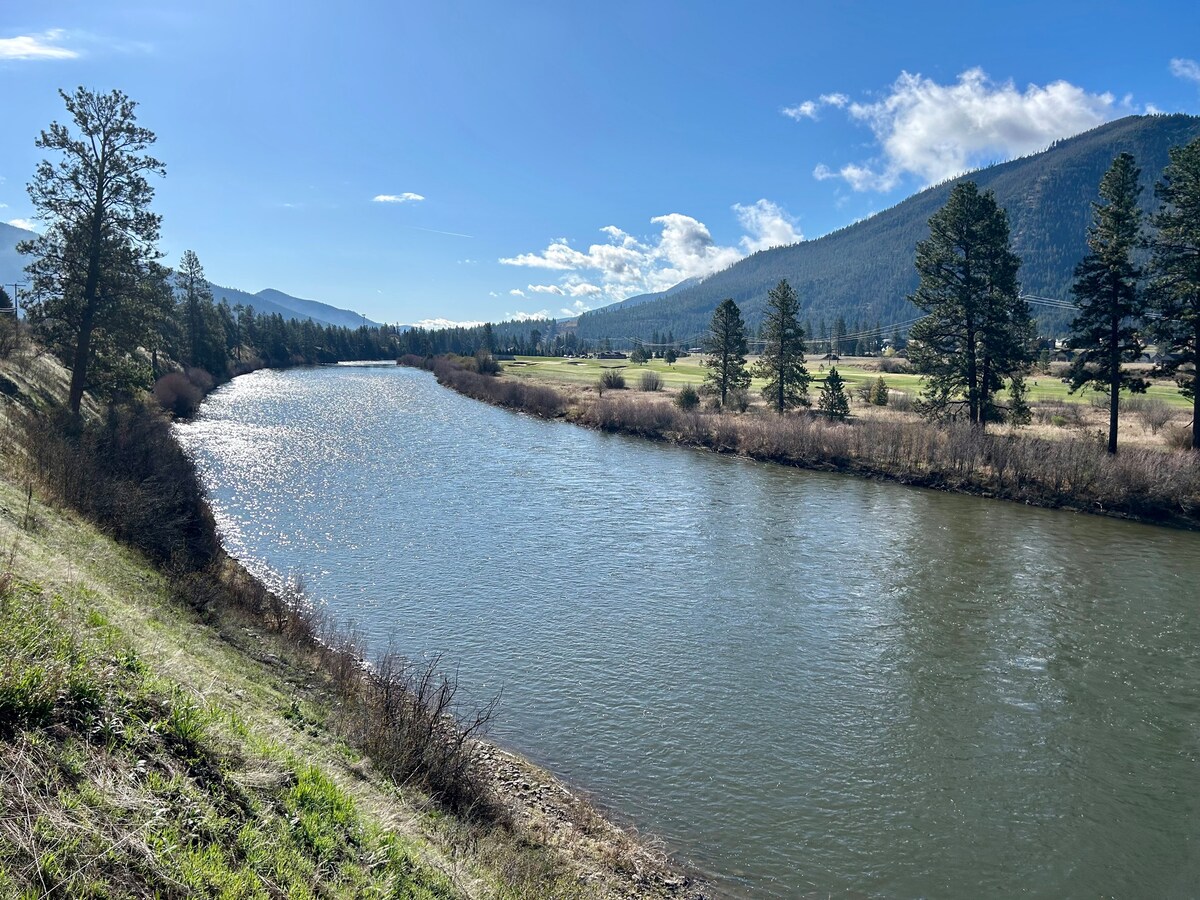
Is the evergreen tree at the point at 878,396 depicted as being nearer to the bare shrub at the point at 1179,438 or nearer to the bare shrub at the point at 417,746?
the bare shrub at the point at 1179,438

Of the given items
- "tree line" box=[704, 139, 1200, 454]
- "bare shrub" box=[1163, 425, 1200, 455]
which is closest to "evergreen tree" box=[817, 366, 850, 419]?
"tree line" box=[704, 139, 1200, 454]

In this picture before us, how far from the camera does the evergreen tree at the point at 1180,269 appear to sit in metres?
34.2

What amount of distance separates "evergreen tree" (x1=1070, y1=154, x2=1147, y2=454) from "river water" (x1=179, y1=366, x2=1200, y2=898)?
30.4ft

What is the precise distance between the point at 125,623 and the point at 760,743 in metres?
12.0

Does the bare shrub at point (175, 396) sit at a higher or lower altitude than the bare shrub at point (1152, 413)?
higher

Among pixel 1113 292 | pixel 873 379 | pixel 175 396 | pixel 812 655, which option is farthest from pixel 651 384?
pixel 812 655

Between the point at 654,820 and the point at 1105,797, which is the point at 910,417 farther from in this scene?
the point at 654,820

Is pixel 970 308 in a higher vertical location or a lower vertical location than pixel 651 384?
higher

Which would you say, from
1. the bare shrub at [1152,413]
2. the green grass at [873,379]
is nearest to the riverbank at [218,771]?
the green grass at [873,379]

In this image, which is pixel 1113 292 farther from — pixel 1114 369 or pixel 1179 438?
pixel 1179 438

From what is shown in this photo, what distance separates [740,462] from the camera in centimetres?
4744

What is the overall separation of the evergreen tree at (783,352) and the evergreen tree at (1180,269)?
25.5 meters

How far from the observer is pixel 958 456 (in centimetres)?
3944

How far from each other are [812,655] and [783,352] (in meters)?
44.4
